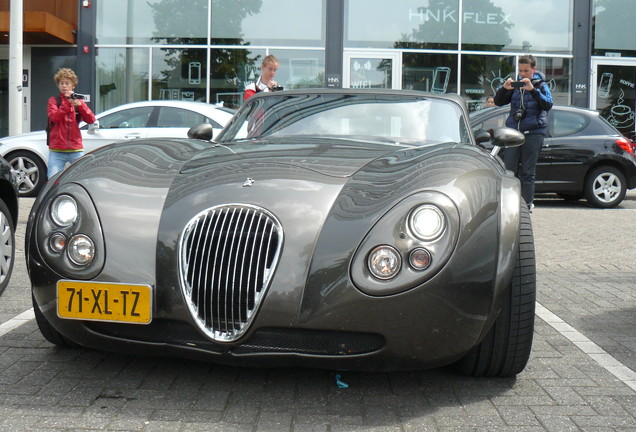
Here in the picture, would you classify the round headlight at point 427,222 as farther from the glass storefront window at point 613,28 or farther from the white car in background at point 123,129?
the glass storefront window at point 613,28

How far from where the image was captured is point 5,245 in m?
5.39

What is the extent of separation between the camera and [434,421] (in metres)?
3.27

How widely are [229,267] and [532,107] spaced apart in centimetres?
726

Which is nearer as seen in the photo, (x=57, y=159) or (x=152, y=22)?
(x=57, y=159)

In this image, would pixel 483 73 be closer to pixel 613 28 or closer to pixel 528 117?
pixel 613 28

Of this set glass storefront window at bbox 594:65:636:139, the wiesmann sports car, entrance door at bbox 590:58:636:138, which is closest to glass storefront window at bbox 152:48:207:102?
entrance door at bbox 590:58:636:138

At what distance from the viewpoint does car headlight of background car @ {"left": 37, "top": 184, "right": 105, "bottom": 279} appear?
11.2 feet

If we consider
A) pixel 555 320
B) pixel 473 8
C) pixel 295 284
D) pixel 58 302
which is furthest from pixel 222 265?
pixel 473 8

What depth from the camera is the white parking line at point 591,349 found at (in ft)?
13.0

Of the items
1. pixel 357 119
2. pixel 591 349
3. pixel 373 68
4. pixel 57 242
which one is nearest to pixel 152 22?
pixel 373 68

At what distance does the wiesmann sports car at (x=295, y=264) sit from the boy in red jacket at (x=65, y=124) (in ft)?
18.2

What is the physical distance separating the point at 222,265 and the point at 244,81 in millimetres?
16256

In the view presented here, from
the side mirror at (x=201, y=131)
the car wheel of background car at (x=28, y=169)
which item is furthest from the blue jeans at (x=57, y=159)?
the side mirror at (x=201, y=131)

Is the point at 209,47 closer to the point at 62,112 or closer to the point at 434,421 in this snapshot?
the point at 62,112
